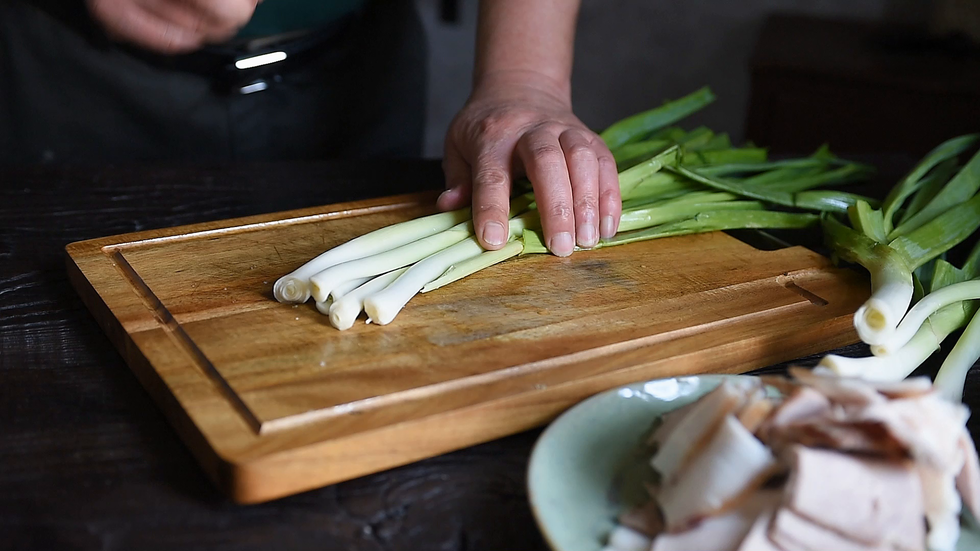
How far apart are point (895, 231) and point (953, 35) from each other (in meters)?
2.36

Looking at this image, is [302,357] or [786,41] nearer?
[302,357]

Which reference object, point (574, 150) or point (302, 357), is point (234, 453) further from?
point (574, 150)

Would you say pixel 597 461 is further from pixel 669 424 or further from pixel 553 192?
pixel 553 192

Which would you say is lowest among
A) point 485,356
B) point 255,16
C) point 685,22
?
point 685,22

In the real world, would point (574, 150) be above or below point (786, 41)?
above

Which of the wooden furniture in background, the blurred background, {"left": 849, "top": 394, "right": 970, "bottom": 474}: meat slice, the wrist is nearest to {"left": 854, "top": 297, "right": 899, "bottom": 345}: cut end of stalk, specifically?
{"left": 849, "top": 394, "right": 970, "bottom": 474}: meat slice

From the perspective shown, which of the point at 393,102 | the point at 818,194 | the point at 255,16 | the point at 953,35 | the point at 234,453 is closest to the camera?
the point at 234,453

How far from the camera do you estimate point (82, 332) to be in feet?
4.08

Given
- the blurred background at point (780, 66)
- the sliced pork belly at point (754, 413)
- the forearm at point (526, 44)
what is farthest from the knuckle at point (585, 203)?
the blurred background at point (780, 66)

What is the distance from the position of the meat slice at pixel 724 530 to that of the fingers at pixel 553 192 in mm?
700

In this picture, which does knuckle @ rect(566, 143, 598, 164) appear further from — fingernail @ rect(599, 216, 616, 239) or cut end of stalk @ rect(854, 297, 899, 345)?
cut end of stalk @ rect(854, 297, 899, 345)

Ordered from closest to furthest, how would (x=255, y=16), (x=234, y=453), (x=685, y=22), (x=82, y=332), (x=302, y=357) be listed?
(x=234, y=453) → (x=302, y=357) → (x=82, y=332) → (x=255, y=16) → (x=685, y=22)

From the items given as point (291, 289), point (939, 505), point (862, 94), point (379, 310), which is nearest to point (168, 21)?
point (291, 289)

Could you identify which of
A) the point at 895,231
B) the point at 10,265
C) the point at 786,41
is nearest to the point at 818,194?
the point at 895,231
